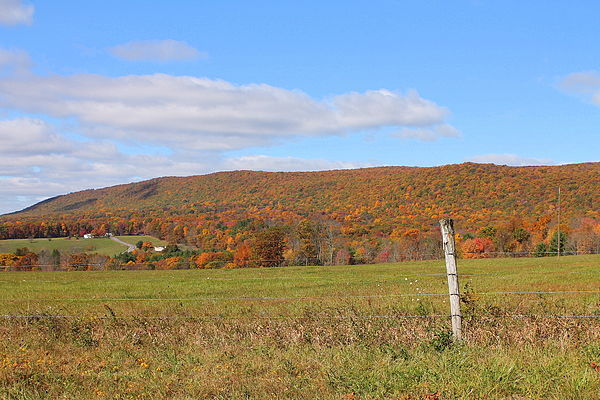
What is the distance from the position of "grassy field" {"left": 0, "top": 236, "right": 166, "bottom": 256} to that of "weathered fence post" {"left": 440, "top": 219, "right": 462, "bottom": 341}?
2219 inches

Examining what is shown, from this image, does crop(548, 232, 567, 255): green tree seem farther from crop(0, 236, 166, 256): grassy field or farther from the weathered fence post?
the weathered fence post

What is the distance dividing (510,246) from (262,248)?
25363 millimetres

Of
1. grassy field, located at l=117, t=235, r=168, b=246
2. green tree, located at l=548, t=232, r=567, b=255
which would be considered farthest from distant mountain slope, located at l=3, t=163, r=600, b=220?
grassy field, located at l=117, t=235, r=168, b=246

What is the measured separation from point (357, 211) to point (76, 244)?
3958cm

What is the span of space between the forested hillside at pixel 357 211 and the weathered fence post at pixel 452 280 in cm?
4476

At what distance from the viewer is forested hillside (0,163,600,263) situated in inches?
2297

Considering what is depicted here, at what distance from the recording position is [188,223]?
73.5m

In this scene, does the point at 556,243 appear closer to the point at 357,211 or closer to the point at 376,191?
the point at 357,211

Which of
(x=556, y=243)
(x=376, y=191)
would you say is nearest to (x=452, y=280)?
(x=556, y=243)

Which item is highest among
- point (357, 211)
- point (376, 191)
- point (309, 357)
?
point (376, 191)

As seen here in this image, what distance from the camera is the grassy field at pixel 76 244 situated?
6259 cm

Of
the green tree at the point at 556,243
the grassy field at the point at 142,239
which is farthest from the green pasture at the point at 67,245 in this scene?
the green tree at the point at 556,243

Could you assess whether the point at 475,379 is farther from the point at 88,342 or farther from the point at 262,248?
the point at 262,248

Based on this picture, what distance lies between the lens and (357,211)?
86312 millimetres
